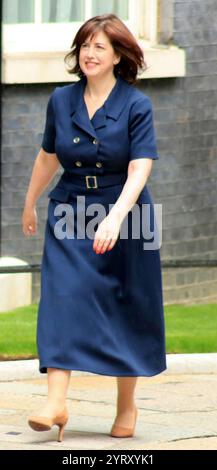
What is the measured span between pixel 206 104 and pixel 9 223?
1746mm

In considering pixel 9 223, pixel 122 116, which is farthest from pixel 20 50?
pixel 122 116

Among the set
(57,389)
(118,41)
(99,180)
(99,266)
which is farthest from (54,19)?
(57,389)

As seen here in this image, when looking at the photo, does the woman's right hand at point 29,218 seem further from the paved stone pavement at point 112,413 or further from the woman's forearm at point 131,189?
the paved stone pavement at point 112,413

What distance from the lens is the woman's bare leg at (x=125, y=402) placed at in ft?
22.4

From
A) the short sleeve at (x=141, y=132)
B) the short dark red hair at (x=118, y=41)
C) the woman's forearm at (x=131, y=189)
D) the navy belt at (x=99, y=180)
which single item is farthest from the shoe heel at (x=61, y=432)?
the short dark red hair at (x=118, y=41)

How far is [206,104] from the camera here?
455 inches

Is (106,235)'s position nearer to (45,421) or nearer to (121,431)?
(45,421)

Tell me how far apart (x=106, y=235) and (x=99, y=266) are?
0.90 ft

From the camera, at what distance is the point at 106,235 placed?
642cm

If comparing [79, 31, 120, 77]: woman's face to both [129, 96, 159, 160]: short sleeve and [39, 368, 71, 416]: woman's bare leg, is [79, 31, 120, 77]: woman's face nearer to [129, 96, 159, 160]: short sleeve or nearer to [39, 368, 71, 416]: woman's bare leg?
[129, 96, 159, 160]: short sleeve

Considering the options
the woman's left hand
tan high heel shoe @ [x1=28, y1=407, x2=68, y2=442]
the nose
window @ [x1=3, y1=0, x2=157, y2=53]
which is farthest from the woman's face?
window @ [x1=3, y1=0, x2=157, y2=53]

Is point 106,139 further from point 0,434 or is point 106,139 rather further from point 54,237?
point 0,434
